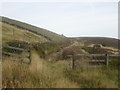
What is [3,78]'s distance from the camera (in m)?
6.02

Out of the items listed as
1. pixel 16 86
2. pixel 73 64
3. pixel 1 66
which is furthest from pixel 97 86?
pixel 73 64

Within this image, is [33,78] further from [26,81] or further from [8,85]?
[8,85]

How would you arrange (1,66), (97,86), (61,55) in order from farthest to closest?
(61,55)
(1,66)
(97,86)

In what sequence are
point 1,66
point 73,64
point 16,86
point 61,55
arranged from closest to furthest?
point 16,86 < point 1,66 < point 73,64 < point 61,55

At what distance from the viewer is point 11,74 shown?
253 inches

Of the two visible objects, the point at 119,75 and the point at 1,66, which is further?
the point at 119,75

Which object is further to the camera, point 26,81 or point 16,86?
point 26,81

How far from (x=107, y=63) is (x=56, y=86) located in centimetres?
675

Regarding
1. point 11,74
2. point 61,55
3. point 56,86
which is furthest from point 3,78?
point 61,55

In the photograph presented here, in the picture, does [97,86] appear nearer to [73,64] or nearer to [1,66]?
[1,66]

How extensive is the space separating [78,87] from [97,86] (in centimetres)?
70

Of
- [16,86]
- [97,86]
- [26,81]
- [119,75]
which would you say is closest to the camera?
[16,86]

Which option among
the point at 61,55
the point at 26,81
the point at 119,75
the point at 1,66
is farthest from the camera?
the point at 61,55

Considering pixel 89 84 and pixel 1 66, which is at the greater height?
pixel 1 66
